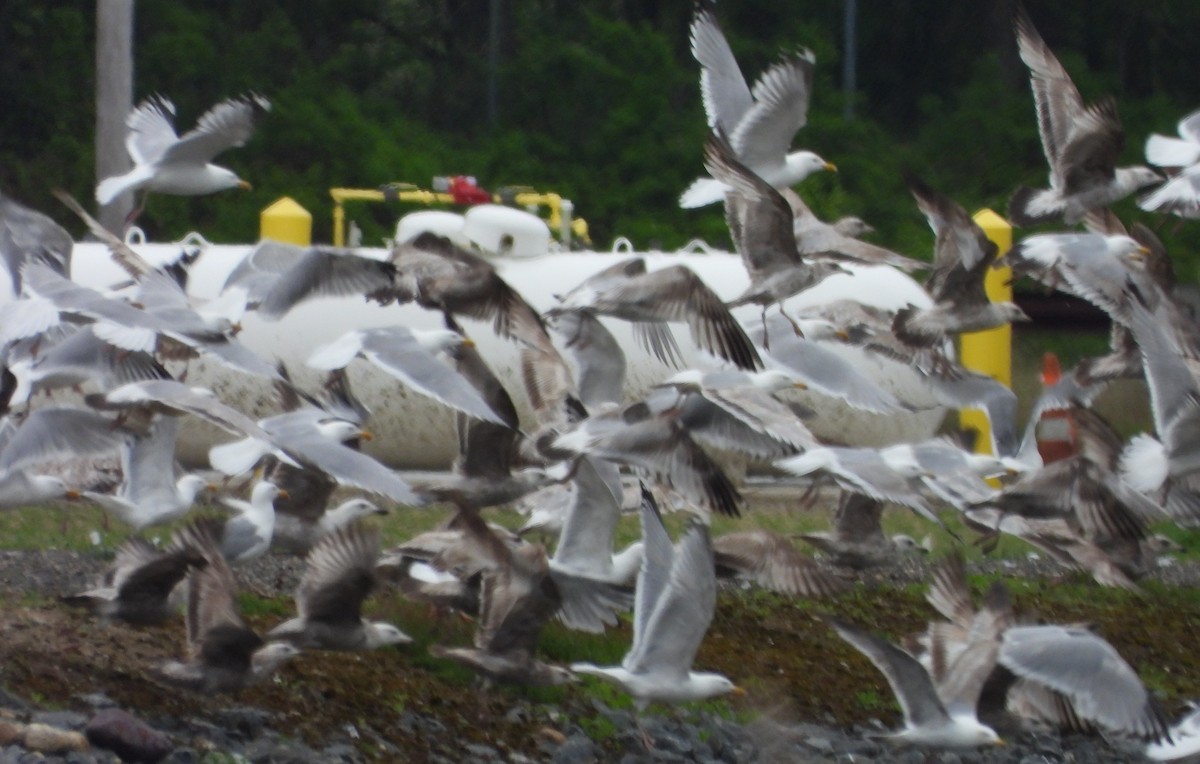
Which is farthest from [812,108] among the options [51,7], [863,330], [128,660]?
[128,660]

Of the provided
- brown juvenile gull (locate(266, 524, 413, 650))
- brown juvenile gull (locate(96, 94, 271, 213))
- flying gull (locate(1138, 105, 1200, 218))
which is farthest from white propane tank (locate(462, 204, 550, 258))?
brown juvenile gull (locate(266, 524, 413, 650))

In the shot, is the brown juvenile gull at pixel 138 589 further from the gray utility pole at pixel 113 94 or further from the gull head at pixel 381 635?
the gray utility pole at pixel 113 94

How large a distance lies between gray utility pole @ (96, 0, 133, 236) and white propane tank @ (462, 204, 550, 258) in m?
2.17

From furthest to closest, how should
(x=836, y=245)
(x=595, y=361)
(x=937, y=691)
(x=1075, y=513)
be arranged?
(x=836, y=245) → (x=1075, y=513) → (x=595, y=361) → (x=937, y=691)

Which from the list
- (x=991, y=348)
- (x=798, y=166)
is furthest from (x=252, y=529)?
(x=991, y=348)

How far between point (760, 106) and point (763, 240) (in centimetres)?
96

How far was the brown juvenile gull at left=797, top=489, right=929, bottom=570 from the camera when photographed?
9.33m

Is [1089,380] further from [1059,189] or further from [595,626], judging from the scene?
[595,626]

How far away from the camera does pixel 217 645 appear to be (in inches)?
263

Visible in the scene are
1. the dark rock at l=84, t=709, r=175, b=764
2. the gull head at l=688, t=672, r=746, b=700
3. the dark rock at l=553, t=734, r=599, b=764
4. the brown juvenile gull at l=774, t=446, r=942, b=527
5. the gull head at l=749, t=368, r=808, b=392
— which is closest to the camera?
the dark rock at l=84, t=709, r=175, b=764

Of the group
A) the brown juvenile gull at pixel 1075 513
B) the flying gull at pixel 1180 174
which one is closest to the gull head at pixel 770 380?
the brown juvenile gull at pixel 1075 513

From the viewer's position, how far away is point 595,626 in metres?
7.49

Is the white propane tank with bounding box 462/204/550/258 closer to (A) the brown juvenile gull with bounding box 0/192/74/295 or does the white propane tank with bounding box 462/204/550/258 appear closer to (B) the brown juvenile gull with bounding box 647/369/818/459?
(A) the brown juvenile gull with bounding box 0/192/74/295

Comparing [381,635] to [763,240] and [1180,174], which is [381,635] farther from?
[1180,174]
